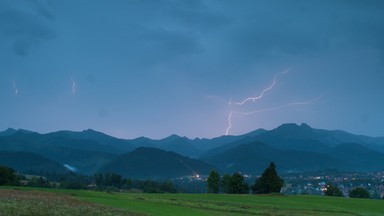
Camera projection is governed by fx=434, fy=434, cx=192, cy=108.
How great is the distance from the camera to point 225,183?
461 ft

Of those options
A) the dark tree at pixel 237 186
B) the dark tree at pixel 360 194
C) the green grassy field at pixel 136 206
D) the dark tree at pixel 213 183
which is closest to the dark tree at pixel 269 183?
the dark tree at pixel 237 186

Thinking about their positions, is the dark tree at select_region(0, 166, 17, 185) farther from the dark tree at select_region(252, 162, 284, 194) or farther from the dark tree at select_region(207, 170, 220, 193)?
the dark tree at select_region(252, 162, 284, 194)

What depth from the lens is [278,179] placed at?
127m

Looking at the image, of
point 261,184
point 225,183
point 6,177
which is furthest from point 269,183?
point 6,177

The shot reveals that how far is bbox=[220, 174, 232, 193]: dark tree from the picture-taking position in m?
135

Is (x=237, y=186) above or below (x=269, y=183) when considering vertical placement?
below

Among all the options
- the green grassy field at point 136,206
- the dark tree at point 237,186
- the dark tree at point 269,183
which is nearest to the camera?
the green grassy field at point 136,206

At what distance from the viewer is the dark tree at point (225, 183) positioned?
135 m

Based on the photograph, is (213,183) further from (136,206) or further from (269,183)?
(136,206)

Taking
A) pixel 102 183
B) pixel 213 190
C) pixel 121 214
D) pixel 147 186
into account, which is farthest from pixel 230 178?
pixel 121 214

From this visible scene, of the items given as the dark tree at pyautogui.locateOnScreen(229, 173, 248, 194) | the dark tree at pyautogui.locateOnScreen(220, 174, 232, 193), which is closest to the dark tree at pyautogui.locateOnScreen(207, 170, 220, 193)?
the dark tree at pyautogui.locateOnScreen(220, 174, 232, 193)

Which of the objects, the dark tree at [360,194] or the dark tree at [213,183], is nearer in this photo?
the dark tree at [213,183]

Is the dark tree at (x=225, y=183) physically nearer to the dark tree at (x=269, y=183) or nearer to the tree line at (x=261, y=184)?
the tree line at (x=261, y=184)

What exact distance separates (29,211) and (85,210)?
6466 millimetres
